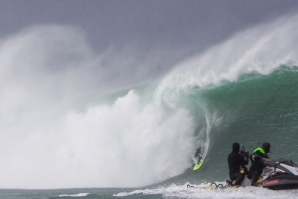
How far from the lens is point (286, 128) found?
14.2 m

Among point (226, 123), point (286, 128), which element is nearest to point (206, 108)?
point (226, 123)

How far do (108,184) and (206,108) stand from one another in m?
6.20

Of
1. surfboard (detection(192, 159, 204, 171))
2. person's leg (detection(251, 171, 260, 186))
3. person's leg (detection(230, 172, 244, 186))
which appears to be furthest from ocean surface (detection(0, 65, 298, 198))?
person's leg (detection(251, 171, 260, 186))

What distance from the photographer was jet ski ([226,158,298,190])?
871 centimetres

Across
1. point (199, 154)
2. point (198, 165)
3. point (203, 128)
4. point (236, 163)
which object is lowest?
point (236, 163)

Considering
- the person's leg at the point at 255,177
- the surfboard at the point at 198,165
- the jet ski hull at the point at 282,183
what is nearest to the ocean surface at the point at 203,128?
the surfboard at the point at 198,165

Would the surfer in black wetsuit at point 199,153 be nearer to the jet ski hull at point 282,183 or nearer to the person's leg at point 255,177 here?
the person's leg at point 255,177

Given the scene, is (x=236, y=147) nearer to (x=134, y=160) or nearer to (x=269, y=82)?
(x=134, y=160)

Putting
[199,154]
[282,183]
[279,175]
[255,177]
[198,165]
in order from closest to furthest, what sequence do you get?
[282,183] → [279,175] → [255,177] → [198,165] → [199,154]

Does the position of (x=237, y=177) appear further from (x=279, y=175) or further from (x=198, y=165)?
(x=198, y=165)

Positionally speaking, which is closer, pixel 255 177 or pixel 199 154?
pixel 255 177

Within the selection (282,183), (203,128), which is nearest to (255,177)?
(282,183)

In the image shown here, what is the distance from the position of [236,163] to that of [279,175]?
1.31 meters

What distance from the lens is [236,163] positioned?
9.92 m
